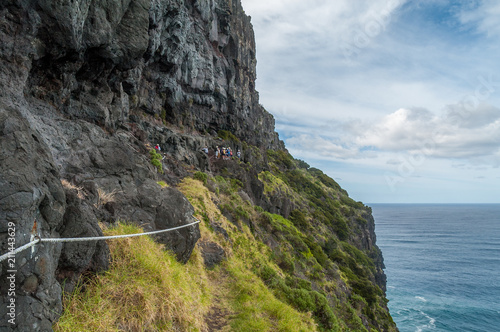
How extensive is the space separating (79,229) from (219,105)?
37.7 m

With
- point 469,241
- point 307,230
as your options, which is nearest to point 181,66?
point 307,230

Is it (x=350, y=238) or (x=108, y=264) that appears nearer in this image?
(x=108, y=264)

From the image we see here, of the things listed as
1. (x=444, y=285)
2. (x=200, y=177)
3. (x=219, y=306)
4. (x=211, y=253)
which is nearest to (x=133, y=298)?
(x=219, y=306)

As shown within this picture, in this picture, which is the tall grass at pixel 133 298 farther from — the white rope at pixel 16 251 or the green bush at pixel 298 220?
the green bush at pixel 298 220

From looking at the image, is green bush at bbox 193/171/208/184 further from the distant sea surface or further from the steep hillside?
the distant sea surface

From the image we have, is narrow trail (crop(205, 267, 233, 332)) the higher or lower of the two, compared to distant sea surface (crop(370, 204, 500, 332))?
higher

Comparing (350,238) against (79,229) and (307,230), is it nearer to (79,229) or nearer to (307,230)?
(307,230)

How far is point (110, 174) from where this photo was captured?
26.2 ft

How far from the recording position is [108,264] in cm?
516

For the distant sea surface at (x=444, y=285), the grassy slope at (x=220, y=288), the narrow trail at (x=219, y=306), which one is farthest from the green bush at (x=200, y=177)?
the distant sea surface at (x=444, y=285)

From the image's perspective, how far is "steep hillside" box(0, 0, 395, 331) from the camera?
146 inches

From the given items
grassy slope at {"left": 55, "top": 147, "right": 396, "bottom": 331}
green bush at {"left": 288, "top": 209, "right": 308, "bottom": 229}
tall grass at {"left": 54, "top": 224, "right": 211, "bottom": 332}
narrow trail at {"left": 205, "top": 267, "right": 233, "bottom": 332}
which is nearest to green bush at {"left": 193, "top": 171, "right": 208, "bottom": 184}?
grassy slope at {"left": 55, "top": 147, "right": 396, "bottom": 331}

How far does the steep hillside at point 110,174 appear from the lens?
371 cm

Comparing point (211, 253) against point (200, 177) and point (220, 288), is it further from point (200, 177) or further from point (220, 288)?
point (200, 177)
